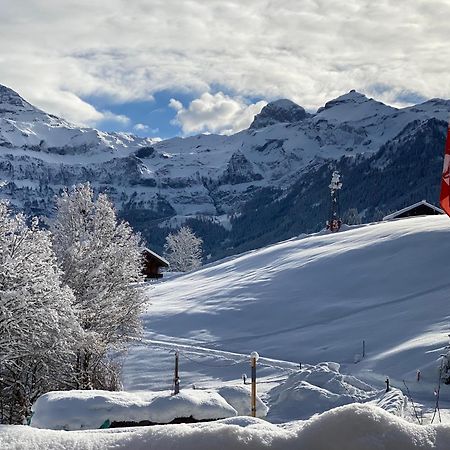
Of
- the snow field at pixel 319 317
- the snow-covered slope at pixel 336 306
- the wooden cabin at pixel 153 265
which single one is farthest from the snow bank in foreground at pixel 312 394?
the wooden cabin at pixel 153 265

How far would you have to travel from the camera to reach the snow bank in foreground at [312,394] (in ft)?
63.1

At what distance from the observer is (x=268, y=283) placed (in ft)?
151

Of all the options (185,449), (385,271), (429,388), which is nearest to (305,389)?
(429,388)

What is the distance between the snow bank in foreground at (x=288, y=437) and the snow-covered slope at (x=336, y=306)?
72.4ft

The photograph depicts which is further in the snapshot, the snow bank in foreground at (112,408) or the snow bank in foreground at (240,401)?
the snow bank in foreground at (240,401)

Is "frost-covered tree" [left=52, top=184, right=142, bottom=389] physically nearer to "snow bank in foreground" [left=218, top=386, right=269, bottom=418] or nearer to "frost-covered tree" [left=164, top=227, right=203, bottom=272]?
"snow bank in foreground" [left=218, top=386, right=269, bottom=418]

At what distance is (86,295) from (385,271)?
22.9m

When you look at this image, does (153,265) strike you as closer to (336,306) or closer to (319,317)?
(336,306)

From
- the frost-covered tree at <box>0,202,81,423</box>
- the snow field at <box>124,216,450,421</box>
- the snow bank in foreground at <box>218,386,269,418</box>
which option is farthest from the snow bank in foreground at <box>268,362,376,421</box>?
the frost-covered tree at <box>0,202,81,423</box>

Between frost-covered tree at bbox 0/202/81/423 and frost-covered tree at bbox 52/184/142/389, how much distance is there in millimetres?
3320

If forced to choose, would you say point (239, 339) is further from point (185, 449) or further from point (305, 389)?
point (185, 449)

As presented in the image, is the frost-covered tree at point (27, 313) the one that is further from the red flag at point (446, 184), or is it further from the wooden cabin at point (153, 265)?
the wooden cabin at point (153, 265)

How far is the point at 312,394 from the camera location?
19.8m

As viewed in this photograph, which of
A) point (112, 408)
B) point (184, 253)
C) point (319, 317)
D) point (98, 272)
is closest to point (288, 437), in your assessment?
point (112, 408)
